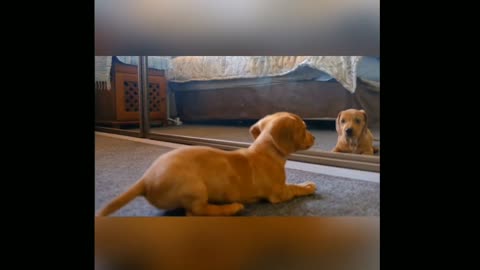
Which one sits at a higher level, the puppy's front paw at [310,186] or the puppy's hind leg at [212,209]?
the puppy's front paw at [310,186]

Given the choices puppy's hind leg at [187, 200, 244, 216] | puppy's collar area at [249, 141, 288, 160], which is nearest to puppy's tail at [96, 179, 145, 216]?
puppy's hind leg at [187, 200, 244, 216]

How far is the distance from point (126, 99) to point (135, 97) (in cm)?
2

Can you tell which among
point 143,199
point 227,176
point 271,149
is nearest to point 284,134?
point 271,149

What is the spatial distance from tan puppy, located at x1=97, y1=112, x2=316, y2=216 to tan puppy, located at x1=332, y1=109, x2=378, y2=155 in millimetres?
69

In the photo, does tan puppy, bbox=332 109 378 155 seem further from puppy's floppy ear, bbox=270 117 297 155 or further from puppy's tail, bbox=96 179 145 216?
→ puppy's tail, bbox=96 179 145 216

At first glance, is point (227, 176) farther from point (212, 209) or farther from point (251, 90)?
point (251, 90)

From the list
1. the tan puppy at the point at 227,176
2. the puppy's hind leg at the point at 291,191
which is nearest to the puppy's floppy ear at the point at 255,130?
the tan puppy at the point at 227,176

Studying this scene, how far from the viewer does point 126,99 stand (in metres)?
0.69

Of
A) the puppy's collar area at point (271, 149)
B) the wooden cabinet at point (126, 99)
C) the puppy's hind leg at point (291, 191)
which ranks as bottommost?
the puppy's hind leg at point (291, 191)

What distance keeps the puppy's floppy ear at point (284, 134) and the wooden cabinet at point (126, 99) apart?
0.23m

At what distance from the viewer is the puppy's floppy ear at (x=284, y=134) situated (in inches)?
27.0

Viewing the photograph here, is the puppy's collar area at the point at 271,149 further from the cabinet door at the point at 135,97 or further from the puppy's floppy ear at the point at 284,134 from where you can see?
the cabinet door at the point at 135,97

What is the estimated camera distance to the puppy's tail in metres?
0.61
